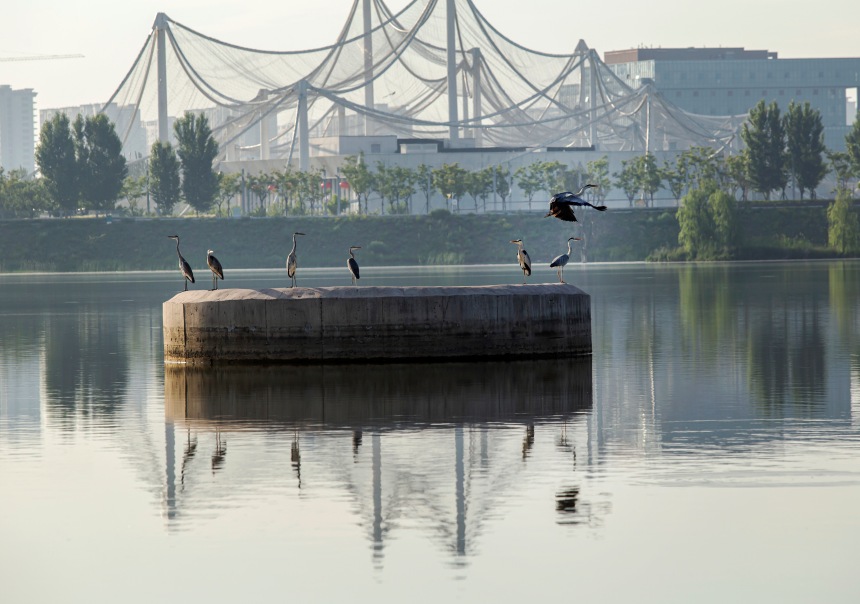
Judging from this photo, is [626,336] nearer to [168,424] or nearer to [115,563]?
[168,424]

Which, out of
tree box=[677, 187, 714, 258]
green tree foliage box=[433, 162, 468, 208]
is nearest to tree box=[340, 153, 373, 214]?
green tree foliage box=[433, 162, 468, 208]

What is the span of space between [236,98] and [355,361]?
15685 cm

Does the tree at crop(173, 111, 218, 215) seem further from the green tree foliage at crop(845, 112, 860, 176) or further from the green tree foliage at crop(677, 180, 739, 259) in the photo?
the green tree foliage at crop(845, 112, 860, 176)

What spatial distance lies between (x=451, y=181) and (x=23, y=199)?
137ft

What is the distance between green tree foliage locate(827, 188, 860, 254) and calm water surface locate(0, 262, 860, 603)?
324 feet

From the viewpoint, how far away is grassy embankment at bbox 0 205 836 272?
456ft

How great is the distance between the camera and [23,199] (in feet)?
513

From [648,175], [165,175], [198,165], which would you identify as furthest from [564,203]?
[648,175]

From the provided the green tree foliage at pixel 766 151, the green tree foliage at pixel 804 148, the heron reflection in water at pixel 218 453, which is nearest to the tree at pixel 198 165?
the green tree foliage at pixel 766 151

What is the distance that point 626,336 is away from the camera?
42.8 metres

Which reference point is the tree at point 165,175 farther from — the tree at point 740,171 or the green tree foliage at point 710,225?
the tree at point 740,171

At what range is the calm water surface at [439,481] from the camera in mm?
14453

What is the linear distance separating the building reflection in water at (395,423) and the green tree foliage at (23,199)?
126363 mm

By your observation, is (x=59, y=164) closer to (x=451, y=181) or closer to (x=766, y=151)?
(x=451, y=181)
